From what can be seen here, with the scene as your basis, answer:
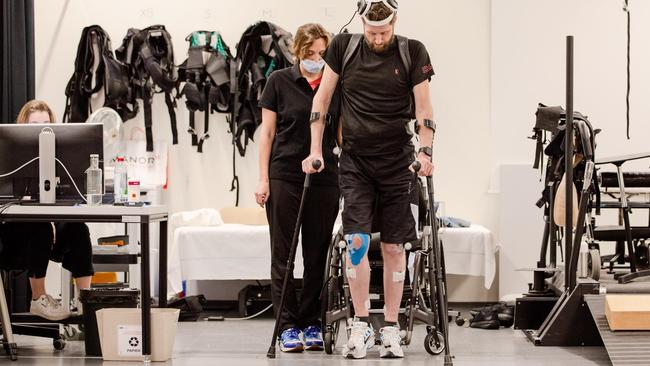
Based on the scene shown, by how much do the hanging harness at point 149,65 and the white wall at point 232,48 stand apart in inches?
4.6

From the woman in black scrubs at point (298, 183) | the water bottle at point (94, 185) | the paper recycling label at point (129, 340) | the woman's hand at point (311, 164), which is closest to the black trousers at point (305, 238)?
the woman in black scrubs at point (298, 183)

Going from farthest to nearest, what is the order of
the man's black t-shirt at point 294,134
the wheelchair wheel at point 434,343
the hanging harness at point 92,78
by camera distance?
the hanging harness at point 92,78
the man's black t-shirt at point 294,134
the wheelchair wheel at point 434,343

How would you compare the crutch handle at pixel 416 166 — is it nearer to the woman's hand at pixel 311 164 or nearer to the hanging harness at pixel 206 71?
the woman's hand at pixel 311 164

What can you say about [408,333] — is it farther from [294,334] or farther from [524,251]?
[524,251]

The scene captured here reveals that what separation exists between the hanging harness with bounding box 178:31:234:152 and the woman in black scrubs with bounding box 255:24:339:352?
2.41 m

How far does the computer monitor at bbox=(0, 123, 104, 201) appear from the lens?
15.4ft

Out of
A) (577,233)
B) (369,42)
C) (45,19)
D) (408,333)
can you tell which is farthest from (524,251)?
(45,19)

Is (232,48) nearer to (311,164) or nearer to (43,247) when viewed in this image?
(43,247)

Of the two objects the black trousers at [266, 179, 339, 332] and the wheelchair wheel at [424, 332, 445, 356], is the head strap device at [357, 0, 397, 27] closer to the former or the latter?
the black trousers at [266, 179, 339, 332]

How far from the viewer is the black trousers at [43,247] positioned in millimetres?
4910

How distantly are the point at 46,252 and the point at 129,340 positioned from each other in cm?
88

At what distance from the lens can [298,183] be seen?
4664mm

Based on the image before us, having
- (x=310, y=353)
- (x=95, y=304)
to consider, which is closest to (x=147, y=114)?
(x=95, y=304)

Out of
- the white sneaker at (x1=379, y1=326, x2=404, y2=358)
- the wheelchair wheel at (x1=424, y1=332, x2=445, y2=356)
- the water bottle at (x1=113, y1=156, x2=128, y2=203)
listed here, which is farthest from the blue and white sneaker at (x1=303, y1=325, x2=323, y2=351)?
the water bottle at (x1=113, y1=156, x2=128, y2=203)
